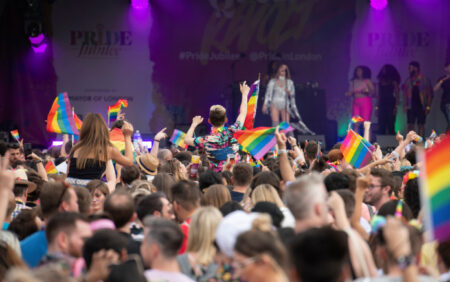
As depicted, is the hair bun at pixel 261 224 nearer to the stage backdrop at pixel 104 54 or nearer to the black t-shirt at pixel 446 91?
the stage backdrop at pixel 104 54

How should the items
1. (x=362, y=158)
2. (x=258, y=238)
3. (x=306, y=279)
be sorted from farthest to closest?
1. (x=362, y=158)
2. (x=258, y=238)
3. (x=306, y=279)

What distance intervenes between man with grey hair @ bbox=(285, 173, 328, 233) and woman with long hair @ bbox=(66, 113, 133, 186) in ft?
8.60

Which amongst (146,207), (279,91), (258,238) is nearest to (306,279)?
(258,238)

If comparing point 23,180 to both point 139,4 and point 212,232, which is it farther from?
point 139,4

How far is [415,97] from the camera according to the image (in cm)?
1877

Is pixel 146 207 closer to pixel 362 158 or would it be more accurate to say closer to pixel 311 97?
pixel 362 158

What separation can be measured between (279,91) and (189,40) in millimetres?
2643

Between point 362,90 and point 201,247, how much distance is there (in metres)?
15.4

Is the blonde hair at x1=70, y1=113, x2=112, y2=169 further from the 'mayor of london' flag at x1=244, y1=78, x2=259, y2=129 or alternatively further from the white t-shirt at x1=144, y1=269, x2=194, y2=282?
the 'mayor of london' flag at x1=244, y1=78, x2=259, y2=129

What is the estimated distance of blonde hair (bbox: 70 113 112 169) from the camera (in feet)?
18.7

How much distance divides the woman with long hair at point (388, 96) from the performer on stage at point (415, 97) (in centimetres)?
27

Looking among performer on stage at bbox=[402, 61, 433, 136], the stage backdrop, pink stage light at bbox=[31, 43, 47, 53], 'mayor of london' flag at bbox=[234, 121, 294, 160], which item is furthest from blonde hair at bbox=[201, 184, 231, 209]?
performer on stage at bbox=[402, 61, 433, 136]

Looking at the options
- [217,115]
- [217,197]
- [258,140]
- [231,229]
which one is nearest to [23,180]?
[217,197]

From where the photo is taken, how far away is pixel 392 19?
18812mm
